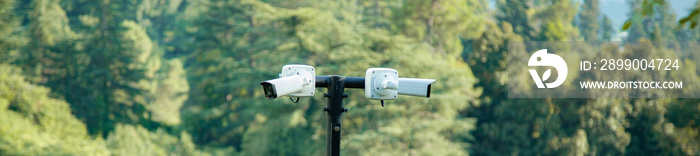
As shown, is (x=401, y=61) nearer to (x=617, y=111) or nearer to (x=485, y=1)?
(x=617, y=111)

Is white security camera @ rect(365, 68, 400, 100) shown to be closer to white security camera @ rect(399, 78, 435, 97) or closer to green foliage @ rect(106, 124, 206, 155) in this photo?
white security camera @ rect(399, 78, 435, 97)

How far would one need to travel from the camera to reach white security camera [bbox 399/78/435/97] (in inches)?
78.4

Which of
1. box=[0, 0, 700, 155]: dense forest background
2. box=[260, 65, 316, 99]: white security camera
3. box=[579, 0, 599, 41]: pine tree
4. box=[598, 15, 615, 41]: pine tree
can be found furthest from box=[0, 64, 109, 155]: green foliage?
box=[598, 15, 615, 41]: pine tree

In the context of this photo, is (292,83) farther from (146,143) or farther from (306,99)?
(146,143)

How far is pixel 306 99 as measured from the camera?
13.1 m

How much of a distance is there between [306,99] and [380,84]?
1117 centimetres

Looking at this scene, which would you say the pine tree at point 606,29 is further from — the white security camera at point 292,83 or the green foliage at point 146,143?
the white security camera at point 292,83

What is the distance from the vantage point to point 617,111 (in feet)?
45.8

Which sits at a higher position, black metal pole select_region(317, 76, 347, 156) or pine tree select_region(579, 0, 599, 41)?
pine tree select_region(579, 0, 599, 41)

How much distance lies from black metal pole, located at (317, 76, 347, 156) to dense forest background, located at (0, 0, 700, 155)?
10.5m

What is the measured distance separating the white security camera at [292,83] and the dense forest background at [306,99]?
10.6 metres

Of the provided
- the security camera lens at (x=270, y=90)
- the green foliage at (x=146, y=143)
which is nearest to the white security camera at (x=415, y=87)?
the security camera lens at (x=270, y=90)

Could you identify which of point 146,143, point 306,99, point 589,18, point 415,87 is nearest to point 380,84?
point 415,87

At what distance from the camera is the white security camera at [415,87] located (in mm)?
1990
